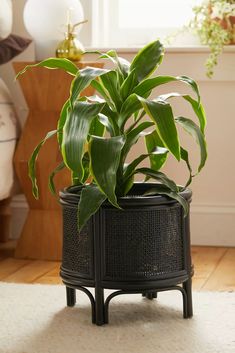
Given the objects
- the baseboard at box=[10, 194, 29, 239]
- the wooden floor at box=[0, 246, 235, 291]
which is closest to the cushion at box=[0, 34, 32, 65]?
the baseboard at box=[10, 194, 29, 239]

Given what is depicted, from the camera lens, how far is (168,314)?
2121mm

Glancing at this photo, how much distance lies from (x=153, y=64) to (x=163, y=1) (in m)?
1.46

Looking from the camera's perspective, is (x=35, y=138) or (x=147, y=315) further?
(x=35, y=138)

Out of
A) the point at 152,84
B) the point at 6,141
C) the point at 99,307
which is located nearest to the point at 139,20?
the point at 6,141

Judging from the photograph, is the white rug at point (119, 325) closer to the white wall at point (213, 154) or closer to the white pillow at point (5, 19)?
the white wall at point (213, 154)

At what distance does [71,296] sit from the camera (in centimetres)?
221

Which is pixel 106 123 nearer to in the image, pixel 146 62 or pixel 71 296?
pixel 146 62

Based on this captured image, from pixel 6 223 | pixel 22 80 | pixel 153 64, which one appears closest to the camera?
pixel 153 64

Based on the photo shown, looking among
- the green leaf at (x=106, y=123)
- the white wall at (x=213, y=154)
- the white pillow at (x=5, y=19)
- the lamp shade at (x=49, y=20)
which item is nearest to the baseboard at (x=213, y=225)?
the white wall at (x=213, y=154)

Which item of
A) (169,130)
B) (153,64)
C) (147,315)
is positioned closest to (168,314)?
(147,315)

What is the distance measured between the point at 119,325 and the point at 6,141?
112 centimetres

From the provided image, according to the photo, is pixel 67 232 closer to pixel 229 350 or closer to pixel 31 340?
pixel 31 340

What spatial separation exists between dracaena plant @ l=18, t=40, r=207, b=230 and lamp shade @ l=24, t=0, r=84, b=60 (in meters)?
0.90

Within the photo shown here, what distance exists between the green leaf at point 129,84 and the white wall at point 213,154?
3.75 feet
